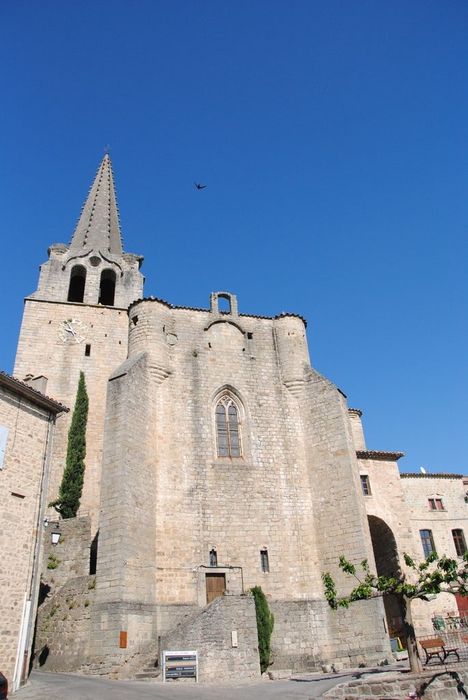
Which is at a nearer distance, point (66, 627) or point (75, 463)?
point (66, 627)

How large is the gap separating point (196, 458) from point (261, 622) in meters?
5.63

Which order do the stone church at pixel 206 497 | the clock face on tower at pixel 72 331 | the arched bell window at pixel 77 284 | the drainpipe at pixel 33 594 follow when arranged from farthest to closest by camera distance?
the arched bell window at pixel 77 284, the clock face on tower at pixel 72 331, the stone church at pixel 206 497, the drainpipe at pixel 33 594

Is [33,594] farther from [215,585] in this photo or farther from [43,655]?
[215,585]

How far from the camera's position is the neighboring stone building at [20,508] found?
11.8 metres

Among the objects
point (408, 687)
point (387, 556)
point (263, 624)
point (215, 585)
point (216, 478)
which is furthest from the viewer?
point (387, 556)

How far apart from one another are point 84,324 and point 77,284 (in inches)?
203

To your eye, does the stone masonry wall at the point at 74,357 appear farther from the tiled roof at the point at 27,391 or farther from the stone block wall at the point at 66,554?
the tiled roof at the point at 27,391

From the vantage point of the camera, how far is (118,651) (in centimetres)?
1373

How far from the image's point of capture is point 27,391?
13.6 meters

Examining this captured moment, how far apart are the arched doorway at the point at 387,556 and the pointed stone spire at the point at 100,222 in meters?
19.0

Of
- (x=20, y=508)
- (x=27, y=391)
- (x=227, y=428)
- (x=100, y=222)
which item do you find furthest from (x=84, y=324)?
(x=20, y=508)

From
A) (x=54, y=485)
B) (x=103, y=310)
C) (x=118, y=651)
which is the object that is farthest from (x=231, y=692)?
(x=103, y=310)

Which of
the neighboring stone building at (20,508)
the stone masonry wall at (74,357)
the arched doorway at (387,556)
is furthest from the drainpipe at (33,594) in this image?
the arched doorway at (387,556)

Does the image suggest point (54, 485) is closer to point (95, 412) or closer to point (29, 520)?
point (95, 412)
